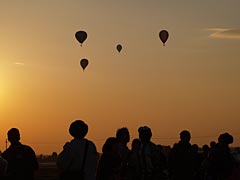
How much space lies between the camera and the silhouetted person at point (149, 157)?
12.6m

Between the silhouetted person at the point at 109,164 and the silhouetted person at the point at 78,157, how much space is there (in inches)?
38.1

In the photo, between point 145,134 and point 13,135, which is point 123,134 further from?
point 13,135

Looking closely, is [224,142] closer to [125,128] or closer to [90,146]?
[125,128]

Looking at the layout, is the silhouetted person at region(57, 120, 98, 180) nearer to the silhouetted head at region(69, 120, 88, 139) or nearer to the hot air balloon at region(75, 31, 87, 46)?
the silhouetted head at region(69, 120, 88, 139)

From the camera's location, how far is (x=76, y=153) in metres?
10.6

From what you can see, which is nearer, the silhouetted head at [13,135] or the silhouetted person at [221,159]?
the silhouetted head at [13,135]

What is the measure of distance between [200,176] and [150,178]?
14.8ft

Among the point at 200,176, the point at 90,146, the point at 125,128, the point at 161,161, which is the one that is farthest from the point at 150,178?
the point at 200,176

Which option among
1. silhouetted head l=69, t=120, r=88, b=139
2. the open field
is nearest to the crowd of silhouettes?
silhouetted head l=69, t=120, r=88, b=139

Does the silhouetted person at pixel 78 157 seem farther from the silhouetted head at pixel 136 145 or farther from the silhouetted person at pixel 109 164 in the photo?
the silhouetted head at pixel 136 145

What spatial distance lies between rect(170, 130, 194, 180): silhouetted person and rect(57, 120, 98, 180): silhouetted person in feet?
13.9

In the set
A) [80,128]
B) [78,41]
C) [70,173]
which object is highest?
[78,41]

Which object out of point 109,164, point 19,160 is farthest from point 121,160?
point 19,160

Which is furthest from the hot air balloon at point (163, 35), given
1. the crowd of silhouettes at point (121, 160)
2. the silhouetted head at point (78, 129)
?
the silhouetted head at point (78, 129)
